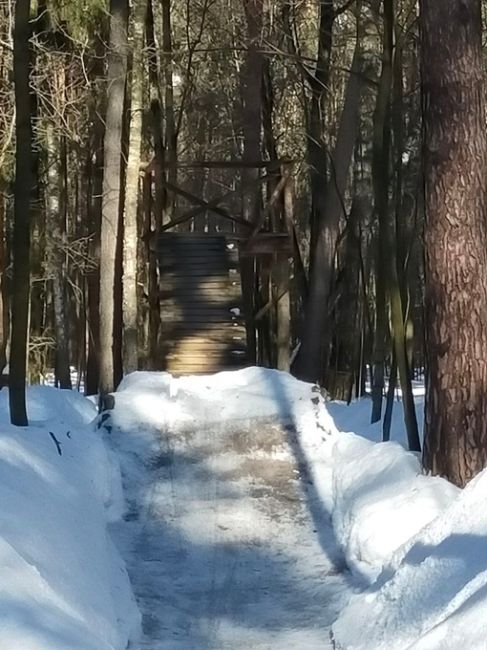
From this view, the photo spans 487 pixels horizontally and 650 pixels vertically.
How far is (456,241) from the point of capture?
26.9 ft

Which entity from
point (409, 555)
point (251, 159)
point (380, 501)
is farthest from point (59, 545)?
point (251, 159)

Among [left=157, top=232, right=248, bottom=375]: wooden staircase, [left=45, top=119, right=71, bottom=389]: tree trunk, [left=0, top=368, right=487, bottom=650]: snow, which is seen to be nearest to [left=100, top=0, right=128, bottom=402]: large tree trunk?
[left=0, top=368, right=487, bottom=650]: snow

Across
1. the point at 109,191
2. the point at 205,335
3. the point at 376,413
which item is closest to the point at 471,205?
the point at 376,413

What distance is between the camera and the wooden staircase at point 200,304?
53.0ft

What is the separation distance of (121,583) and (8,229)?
51.6 feet

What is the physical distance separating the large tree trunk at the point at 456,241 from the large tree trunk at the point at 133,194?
7442mm

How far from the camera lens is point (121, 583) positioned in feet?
22.2

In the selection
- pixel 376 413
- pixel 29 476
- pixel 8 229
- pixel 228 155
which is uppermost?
pixel 228 155

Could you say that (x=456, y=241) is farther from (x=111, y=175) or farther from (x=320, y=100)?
(x=320, y=100)

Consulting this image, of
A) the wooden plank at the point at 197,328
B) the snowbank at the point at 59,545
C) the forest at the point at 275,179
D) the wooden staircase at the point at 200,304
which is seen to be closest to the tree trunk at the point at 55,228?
the forest at the point at 275,179

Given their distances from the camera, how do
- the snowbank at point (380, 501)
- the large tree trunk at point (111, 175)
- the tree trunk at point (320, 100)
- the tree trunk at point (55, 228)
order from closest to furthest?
the snowbank at point (380, 501)
the large tree trunk at point (111, 175)
the tree trunk at point (320, 100)
the tree trunk at point (55, 228)

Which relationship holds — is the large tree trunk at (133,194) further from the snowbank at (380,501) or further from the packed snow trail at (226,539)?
the snowbank at (380,501)

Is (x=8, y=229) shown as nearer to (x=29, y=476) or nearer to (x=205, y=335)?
(x=205, y=335)

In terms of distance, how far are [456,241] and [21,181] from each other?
12.1 ft
